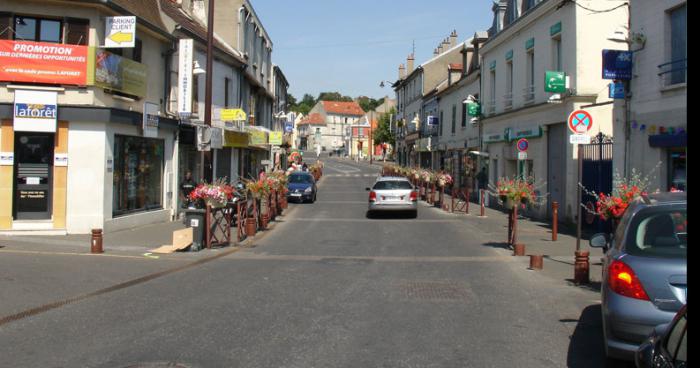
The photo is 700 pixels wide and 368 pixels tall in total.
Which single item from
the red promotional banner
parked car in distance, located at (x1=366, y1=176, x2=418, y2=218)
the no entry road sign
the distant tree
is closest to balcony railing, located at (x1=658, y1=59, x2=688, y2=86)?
the no entry road sign

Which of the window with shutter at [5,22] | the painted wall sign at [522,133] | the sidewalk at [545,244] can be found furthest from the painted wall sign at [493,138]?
the window with shutter at [5,22]

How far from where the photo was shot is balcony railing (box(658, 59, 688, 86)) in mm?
14070

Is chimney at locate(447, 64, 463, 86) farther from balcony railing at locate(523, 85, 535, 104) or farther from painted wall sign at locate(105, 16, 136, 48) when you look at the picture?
painted wall sign at locate(105, 16, 136, 48)

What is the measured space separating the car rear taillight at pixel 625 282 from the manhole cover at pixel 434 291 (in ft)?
11.7

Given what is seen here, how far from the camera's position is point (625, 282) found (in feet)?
17.1

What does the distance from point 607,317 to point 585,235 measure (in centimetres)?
1336

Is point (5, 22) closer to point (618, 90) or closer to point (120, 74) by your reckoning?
point (120, 74)

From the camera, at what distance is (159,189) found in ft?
66.1

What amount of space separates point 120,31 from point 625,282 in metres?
14.4

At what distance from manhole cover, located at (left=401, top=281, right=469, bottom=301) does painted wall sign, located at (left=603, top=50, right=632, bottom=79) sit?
336 inches

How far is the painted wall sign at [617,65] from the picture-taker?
50.5ft

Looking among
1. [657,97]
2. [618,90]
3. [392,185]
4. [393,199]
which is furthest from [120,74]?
[657,97]

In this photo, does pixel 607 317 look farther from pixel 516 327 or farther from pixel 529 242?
pixel 529 242
